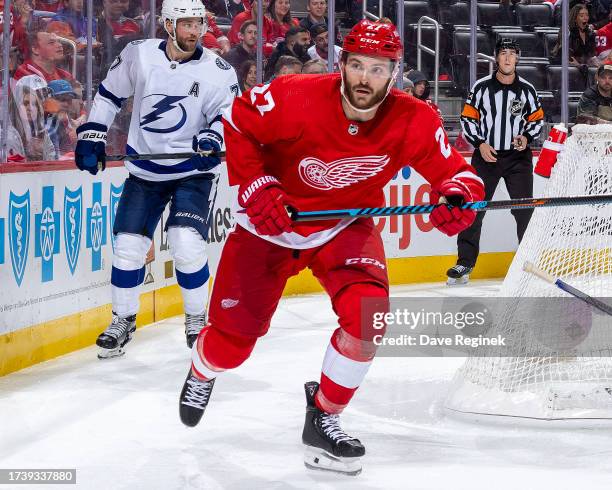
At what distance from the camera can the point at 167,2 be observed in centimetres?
421

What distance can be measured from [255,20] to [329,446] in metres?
3.50

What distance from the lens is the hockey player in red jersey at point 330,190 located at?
275cm

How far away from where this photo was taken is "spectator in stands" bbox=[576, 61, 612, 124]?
22.6 ft

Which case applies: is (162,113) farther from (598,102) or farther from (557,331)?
(598,102)

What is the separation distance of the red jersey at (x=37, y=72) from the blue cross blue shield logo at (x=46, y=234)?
1.66ft

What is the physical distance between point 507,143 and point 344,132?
11.4ft

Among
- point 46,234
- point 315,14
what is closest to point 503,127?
point 315,14

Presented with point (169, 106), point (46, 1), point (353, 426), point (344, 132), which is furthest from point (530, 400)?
A: point (46, 1)

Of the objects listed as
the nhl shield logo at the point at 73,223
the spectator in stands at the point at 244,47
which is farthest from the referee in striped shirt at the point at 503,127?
the nhl shield logo at the point at 73,223

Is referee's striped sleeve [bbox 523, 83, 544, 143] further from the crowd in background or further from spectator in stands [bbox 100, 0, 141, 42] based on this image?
spectator in stands [bbox 100, 0, 141, 42]

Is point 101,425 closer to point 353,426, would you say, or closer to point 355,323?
point 353,426

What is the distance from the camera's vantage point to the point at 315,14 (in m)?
6.22

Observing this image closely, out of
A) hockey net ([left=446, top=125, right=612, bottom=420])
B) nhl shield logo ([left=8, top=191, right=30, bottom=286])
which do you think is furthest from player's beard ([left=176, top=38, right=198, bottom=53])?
hockey net ([left=446, top=125, right=612, bottom=420])

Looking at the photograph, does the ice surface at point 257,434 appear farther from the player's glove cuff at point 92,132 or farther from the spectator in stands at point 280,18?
the spectator in stands at point 280,18
